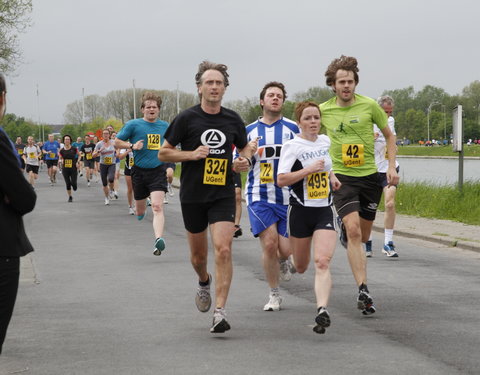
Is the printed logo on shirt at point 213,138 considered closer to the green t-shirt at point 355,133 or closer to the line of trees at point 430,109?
the green t-shirt at point 355,133

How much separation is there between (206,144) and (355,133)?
1.68 meters

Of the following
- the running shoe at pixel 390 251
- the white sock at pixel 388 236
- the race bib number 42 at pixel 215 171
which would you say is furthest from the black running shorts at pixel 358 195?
the white sock at pixel 388 236

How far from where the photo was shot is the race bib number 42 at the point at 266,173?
792 cm

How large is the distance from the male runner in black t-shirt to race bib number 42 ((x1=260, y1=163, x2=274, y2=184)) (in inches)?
36.8

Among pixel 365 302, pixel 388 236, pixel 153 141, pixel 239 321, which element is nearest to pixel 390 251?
pixel 388 236

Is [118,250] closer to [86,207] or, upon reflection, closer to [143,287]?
[143,287]

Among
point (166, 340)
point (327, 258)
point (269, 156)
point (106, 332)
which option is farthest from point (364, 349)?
point (269, 156)

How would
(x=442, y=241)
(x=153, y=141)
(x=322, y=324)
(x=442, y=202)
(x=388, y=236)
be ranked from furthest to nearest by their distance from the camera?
(x=442, y=202) < (x=442, y=241) < (x=153, y=141) < (x=388, y=236) < (x=322, y=324)

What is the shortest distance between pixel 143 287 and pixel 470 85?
150 m

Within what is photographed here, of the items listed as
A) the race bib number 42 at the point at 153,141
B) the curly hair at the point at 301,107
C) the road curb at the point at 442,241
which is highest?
the curly hair at the point at 301,107

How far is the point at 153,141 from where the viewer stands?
12.8 metres

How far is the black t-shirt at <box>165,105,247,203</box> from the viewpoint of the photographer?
22.5 ft

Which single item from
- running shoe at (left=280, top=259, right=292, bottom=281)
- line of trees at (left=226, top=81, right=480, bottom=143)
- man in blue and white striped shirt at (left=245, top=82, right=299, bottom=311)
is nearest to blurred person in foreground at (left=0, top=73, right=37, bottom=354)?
man in blue and white striped shirt at (left=245, top=82, right=299, bottom=311)

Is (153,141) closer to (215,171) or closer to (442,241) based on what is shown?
(442,241)
